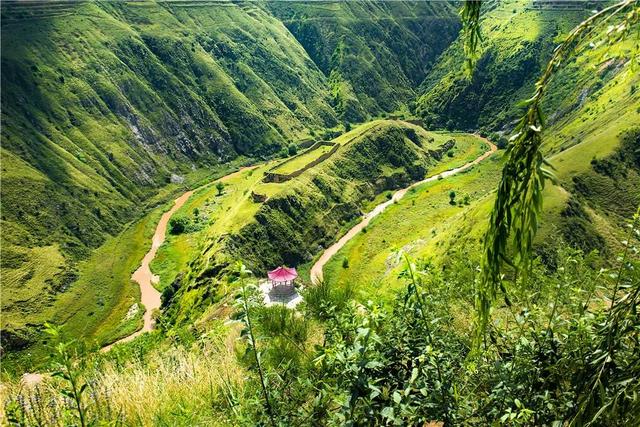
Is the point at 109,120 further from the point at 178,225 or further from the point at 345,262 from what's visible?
the point at 345,262

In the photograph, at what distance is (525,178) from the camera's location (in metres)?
3.50

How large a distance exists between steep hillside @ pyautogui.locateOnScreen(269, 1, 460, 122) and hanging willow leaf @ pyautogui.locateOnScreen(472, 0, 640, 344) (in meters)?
142

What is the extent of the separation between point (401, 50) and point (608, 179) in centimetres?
13504

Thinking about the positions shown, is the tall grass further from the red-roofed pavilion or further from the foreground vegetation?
the red-roofed pavilion

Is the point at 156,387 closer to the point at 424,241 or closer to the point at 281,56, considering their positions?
the point at 424,241

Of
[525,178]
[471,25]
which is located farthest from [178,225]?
[525,178]

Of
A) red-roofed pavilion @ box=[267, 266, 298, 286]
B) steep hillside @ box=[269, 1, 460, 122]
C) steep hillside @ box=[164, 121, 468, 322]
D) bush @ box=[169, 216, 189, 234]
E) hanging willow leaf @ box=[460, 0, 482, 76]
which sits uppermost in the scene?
steep hillside @ box=[269, 1, 460, 122]

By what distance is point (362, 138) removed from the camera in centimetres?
9181

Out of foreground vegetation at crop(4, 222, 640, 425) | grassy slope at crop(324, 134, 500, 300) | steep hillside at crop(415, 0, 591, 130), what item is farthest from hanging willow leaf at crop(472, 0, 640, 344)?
steep hillside at crop(415, 0, 591, 130)

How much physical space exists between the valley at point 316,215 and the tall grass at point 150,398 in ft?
0.21

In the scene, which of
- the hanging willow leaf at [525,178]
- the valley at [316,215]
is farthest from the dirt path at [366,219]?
the hanging willow leaf at [525,178]

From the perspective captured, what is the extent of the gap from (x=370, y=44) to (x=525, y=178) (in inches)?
6936

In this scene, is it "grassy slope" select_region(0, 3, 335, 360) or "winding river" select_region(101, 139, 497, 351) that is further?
"grassy slope" select_region(0, 3, 335, 360)

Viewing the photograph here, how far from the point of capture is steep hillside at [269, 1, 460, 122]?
156 meters
